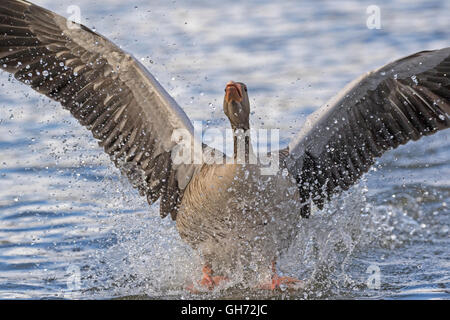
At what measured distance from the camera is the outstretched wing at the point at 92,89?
666 centimetres

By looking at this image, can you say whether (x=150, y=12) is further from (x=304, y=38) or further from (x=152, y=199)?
(x=152, y=199)

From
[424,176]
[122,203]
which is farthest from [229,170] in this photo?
[424,176]

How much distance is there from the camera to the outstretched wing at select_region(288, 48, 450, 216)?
21.4ft

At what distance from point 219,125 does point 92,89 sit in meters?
3.48

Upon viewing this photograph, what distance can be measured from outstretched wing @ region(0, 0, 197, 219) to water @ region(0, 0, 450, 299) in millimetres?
499

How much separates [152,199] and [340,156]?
1703 millimetres

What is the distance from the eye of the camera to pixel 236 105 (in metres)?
6.15

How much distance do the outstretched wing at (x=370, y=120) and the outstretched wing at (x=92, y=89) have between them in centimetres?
103
